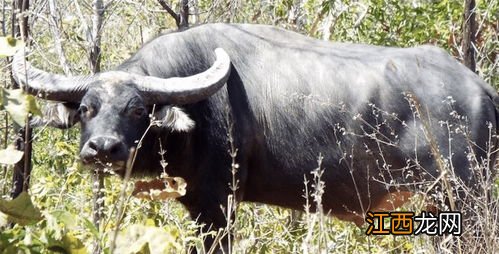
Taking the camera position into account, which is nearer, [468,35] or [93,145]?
[93,145]

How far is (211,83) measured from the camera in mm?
5008

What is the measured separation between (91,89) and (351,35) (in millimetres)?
2340

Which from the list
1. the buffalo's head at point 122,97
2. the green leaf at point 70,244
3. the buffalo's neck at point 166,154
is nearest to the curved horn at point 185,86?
the buffalo's head at point 122,97

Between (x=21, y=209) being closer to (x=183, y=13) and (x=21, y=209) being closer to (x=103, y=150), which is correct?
(x=103, y=150)

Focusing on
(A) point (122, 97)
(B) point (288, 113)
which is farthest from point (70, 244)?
(B) point (288, 113)

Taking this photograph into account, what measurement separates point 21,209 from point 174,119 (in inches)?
95.3

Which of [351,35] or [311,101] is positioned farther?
[351,35]

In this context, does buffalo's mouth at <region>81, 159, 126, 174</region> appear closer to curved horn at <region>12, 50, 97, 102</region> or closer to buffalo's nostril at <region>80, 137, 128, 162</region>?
buffalo's nostril at <region>80, 137, 128, 162</region>

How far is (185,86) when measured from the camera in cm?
506

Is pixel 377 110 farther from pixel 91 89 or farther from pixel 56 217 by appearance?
pixel 56 217

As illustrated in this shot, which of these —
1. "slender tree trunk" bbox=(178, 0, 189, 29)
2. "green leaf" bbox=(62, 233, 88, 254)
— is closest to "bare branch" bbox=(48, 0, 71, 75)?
"slender tree trunk" bbox=(178, 0, 189, 29)

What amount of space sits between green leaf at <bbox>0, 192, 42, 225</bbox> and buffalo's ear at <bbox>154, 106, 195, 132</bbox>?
7.62 feet

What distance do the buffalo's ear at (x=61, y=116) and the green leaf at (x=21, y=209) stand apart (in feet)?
8.12

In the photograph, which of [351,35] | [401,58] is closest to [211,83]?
[401,58]
